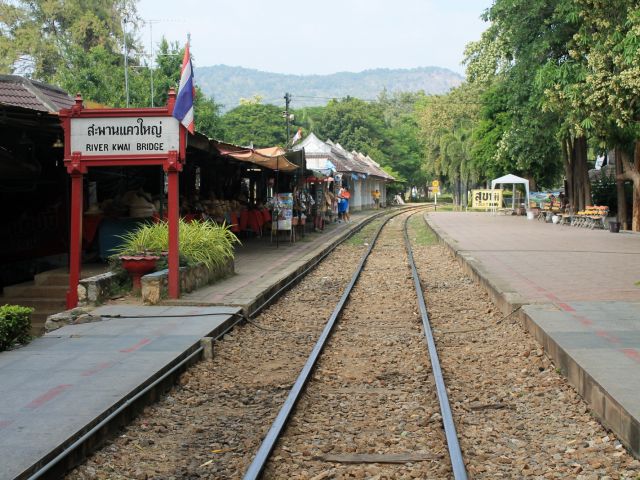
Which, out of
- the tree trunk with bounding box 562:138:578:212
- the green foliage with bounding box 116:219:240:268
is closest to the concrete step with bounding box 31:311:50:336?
the green foliage with bounding box 116:219:240:268

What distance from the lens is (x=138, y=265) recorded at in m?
11.4

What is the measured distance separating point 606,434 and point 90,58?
4812cm

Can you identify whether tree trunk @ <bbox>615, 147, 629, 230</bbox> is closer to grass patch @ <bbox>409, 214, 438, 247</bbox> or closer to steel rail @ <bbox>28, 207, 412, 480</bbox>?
grass patch @ <bbox>409, 214, 438, 247</bbox>

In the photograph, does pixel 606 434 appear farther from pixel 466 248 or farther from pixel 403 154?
pixel 403 154

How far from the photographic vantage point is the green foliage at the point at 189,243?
1215 cm

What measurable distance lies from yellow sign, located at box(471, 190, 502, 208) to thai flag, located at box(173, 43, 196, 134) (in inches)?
1637

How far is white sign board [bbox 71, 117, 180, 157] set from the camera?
10.9 m

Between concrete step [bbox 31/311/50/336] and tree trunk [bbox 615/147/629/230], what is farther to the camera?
tree trunk [bbox 615/147/629/230]

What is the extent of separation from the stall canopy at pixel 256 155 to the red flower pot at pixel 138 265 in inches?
251

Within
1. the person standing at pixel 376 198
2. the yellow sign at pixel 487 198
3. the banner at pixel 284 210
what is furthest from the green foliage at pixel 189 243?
the person standing at pixel 376 198

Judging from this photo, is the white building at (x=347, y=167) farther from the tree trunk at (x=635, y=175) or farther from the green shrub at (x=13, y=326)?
the green shrub at (x=13, y=326)

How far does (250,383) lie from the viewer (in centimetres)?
757

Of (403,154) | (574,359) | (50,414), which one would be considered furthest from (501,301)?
(403,154)

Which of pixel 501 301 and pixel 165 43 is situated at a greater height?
pixel 165 43
